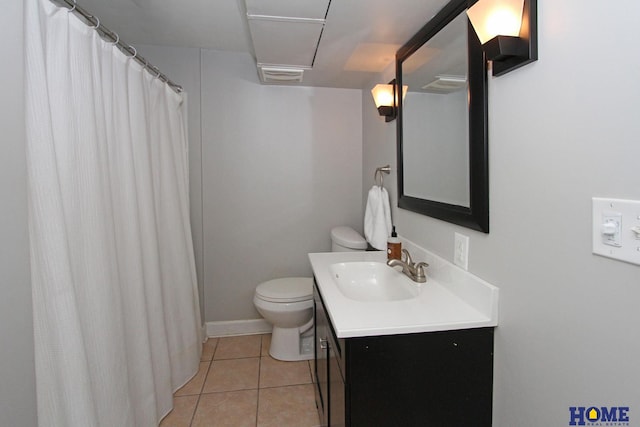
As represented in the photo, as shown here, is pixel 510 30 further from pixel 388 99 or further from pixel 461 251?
pixel 388 99

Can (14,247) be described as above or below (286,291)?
above

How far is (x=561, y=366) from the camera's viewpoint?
849mm

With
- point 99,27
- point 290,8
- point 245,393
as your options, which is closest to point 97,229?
point 99,27

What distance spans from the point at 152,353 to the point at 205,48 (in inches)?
82.9

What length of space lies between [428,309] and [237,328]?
1963mm

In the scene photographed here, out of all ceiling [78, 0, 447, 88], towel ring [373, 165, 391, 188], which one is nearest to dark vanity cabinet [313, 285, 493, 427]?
towel ring [373, 165, 391, 188]

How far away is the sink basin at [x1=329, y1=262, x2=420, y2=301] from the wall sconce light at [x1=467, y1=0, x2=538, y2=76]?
0.96 metres

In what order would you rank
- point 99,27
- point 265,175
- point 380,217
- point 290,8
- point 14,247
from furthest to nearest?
point 265,175, point 380,217, point 290,8, point 99,27, point 14,247

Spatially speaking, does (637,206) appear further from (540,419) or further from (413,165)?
(413,165)

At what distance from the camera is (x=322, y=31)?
163 cm

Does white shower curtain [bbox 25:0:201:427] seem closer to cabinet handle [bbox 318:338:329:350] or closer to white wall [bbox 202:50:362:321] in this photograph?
white wall [bbox 202:50:362:321]

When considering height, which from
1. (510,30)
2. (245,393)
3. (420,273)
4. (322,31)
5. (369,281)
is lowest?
(245,393)

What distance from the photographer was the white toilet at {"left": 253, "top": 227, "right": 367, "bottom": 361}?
220cm

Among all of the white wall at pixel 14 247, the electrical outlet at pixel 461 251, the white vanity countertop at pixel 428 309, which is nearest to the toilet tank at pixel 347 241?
the white vanity countertop at pixel 428 309
